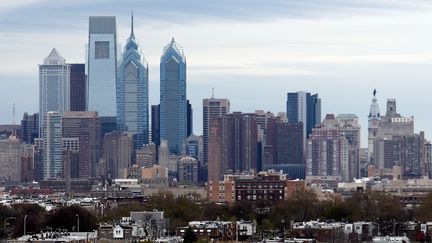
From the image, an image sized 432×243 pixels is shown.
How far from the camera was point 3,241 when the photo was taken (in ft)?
281

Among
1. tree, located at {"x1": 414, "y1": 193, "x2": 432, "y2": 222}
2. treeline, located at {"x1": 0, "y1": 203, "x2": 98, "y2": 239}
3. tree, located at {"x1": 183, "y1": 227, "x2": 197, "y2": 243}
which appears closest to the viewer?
tree, located at {"x1": 183, "y1": 227, "x2": 197, "y2": 243}

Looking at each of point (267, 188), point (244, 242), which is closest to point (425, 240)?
point (244, 242)

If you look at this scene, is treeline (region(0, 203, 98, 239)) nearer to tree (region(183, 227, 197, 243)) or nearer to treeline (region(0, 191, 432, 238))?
treeline (region(0, 191, 432, 238))

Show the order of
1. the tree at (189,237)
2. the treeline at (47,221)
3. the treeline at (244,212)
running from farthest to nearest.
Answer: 1. the treeline at (244,212)
2. the treeline at (47,221)
3. the tree at (189,237)

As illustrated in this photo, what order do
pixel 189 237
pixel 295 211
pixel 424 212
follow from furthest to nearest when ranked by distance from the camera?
pixel 295 211 < pixel 424 212 < pixel 189 237

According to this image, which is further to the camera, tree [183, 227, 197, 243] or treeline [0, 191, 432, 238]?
treeline [0, 191, 432, 238]

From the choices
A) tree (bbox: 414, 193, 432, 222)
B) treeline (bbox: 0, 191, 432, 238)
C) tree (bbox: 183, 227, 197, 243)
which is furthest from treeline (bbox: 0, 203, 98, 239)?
tree (bbox: 414, 193, 432, 222)

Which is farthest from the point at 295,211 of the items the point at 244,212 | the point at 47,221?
the point at 47,221

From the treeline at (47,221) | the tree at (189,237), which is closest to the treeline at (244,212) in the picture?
the treeline at (47,221)

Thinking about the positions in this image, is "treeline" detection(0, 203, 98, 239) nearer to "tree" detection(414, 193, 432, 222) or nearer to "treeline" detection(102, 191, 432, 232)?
"treeline" detection(102, 191, 432, 232)

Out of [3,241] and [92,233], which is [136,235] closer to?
[92,233]

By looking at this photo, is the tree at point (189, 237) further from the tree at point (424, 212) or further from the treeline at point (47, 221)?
the tree at point (424, 212)

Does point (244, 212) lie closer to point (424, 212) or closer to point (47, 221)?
point (424, 212)

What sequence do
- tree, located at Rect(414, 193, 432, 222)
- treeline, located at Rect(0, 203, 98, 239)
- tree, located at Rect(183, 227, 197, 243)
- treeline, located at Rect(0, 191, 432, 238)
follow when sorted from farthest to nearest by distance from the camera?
tree, located at Rect(414, 193, 432, 222) → treeline, located at Rect(0, 191, 432, 238) → treeline, located at Rect(0, 203, 98, 239) → tree, located at Rect(183, 227, 197, 243)
